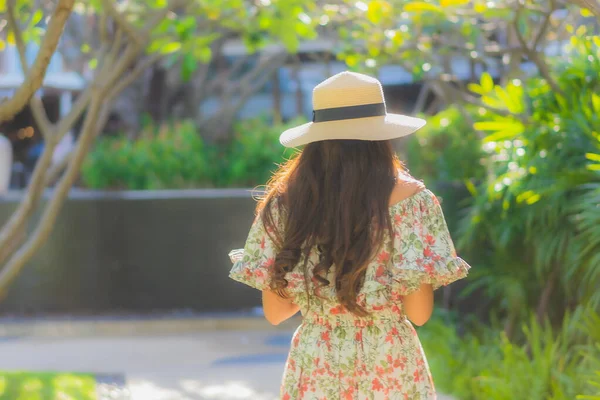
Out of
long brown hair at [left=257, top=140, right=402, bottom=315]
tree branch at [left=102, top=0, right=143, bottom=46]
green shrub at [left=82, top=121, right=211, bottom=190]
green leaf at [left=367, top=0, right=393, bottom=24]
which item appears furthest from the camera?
green shrub at [left=82, top=121, right=211, bottom=190]

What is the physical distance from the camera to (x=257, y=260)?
2738mm

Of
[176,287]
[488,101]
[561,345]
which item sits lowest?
[176,287]

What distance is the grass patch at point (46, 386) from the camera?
543 centimetres

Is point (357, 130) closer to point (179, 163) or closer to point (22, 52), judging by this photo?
point (22, 52)

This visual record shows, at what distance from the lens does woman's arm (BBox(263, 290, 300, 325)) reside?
2.80 m

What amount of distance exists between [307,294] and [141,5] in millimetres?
5868

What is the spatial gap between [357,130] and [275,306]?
62cm

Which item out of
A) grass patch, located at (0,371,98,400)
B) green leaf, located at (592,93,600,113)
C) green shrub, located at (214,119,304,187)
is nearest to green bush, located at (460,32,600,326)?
green leaf, located at (592,93,600,113)

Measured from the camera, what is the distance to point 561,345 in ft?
17.2

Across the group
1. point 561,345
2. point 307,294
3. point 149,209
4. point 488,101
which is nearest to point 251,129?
point 149,209

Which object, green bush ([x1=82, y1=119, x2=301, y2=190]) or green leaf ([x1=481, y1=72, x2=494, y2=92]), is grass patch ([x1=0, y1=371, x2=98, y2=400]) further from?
green bush ([x1=82, y1=119, x2=301, y2=190])

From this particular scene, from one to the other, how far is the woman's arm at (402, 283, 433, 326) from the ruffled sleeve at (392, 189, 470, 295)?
0.03 metres

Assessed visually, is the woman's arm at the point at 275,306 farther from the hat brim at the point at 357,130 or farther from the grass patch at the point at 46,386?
the grass patch at the point at 46,386

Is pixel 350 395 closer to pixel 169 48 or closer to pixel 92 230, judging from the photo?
pixel 169 48
